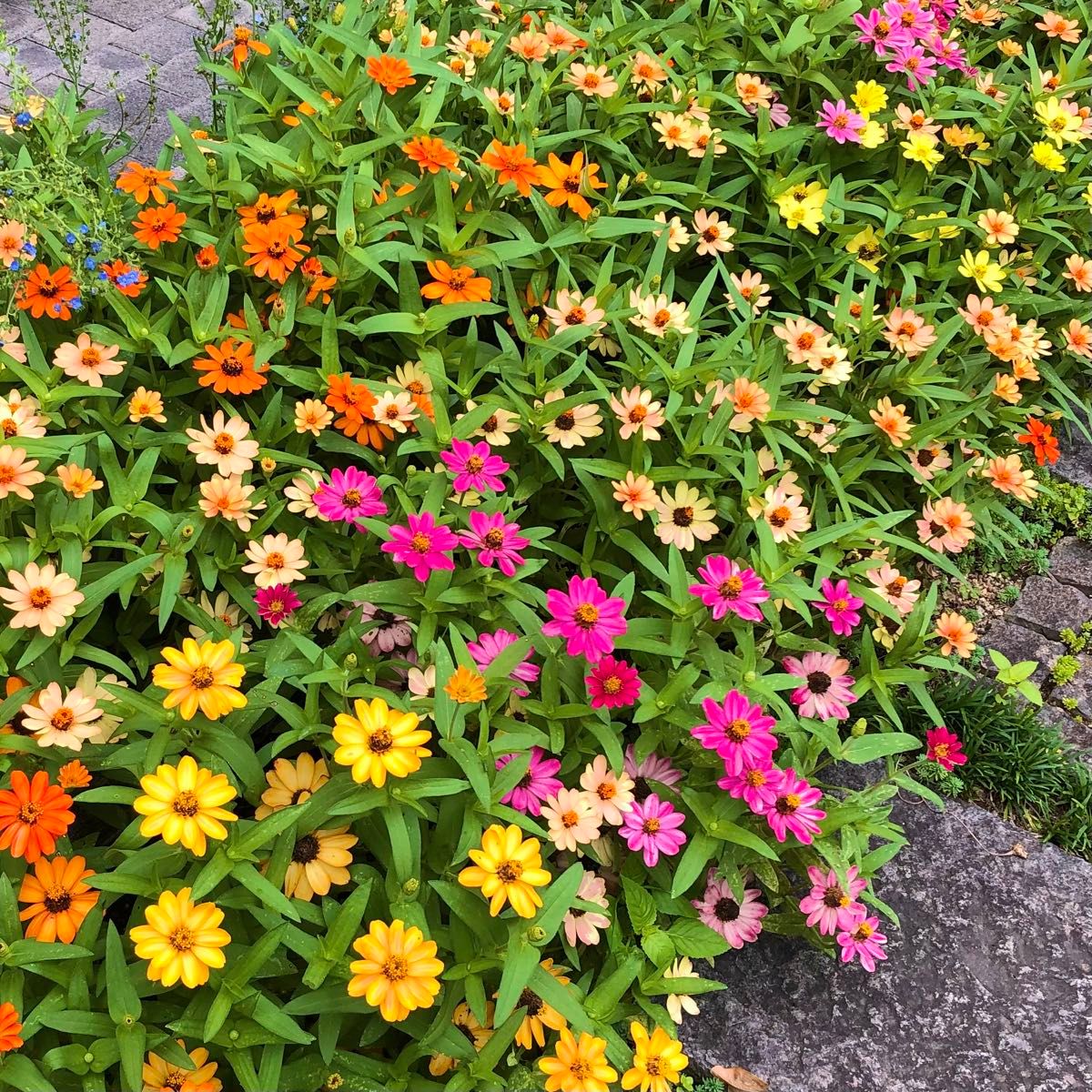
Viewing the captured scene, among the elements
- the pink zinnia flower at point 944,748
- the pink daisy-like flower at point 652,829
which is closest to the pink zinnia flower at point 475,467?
the pink daisy-like flower at point 652,829

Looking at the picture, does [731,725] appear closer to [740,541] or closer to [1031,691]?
[740,541]

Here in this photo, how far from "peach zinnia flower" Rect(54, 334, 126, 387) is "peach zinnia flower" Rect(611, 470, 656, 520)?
3.19 feet

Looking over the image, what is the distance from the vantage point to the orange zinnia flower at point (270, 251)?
6.27ft

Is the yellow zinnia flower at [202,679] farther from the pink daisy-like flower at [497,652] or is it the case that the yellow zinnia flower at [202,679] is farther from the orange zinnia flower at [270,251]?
the orange zinnia flower at [270,251]

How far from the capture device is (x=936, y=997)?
168cm

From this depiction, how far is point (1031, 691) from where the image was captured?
200cm

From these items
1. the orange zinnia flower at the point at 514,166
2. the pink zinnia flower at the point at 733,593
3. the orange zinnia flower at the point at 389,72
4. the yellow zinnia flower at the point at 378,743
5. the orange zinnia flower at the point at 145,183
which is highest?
the orange zinnia flower at the point at 389,72

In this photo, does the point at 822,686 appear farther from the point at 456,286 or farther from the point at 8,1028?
the point at 8,1028

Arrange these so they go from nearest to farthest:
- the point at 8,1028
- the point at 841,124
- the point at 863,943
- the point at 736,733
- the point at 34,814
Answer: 1. the point at 8,1028
2. the point at 34,814
3. the point at 736,733
4. the point at 863,943
5. the point at 841,124

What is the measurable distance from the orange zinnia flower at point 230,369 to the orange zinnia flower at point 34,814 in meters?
0.79

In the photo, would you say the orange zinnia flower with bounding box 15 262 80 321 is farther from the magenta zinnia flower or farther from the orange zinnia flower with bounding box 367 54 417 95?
the magenta zinnia flower

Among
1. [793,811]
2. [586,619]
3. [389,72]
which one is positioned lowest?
[793,811]

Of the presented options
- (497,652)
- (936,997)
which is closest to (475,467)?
(497,652)

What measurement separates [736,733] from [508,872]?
424 mm
